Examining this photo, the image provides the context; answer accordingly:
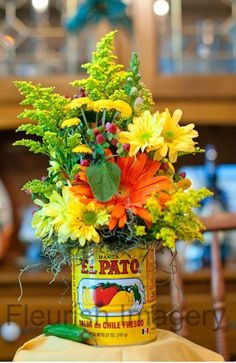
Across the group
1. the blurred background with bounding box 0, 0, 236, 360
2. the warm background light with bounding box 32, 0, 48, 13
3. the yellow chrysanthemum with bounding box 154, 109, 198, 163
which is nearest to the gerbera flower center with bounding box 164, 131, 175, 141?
the yellow chrysanthemum with bounding box 154, 109, 198, 163

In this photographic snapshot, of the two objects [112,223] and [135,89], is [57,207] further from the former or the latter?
[135,89]

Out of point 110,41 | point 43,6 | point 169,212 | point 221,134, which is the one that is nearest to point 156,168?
point 169,212

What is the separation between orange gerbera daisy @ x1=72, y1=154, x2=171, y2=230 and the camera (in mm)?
A: 766

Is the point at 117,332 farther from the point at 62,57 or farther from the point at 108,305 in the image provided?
the point at 62,57

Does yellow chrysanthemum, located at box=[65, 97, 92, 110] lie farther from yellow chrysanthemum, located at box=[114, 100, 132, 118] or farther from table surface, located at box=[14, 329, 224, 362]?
table surface, located at box=[14, 329, 224, 362]

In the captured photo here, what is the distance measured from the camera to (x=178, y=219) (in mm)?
770

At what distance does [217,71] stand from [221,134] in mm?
418

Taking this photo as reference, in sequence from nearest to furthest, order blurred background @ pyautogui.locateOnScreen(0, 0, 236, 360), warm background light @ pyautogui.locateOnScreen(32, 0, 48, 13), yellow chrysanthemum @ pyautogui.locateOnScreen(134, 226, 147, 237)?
yellow chrysanthemum @ pyautogui.locateOnScreen(134, 226, 147, 237)
blurred background @ pyautogui.locateOnScreen(0, 0, 236, 360)
warm background light @ pyautogui.locateOnScreen(32, 0, 48, 13)

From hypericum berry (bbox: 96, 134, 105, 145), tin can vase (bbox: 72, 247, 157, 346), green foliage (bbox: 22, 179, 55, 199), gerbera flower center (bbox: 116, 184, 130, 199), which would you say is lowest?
tin can vase (bbox: 72, 247, 157, 346)

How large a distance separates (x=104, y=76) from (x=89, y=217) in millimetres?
177

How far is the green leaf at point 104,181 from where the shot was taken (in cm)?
76

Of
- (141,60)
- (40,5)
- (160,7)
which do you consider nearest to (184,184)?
(141,60)

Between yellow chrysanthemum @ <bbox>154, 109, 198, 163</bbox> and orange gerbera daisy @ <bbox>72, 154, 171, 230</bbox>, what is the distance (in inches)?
0.8

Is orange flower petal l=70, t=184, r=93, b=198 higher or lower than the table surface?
higher
